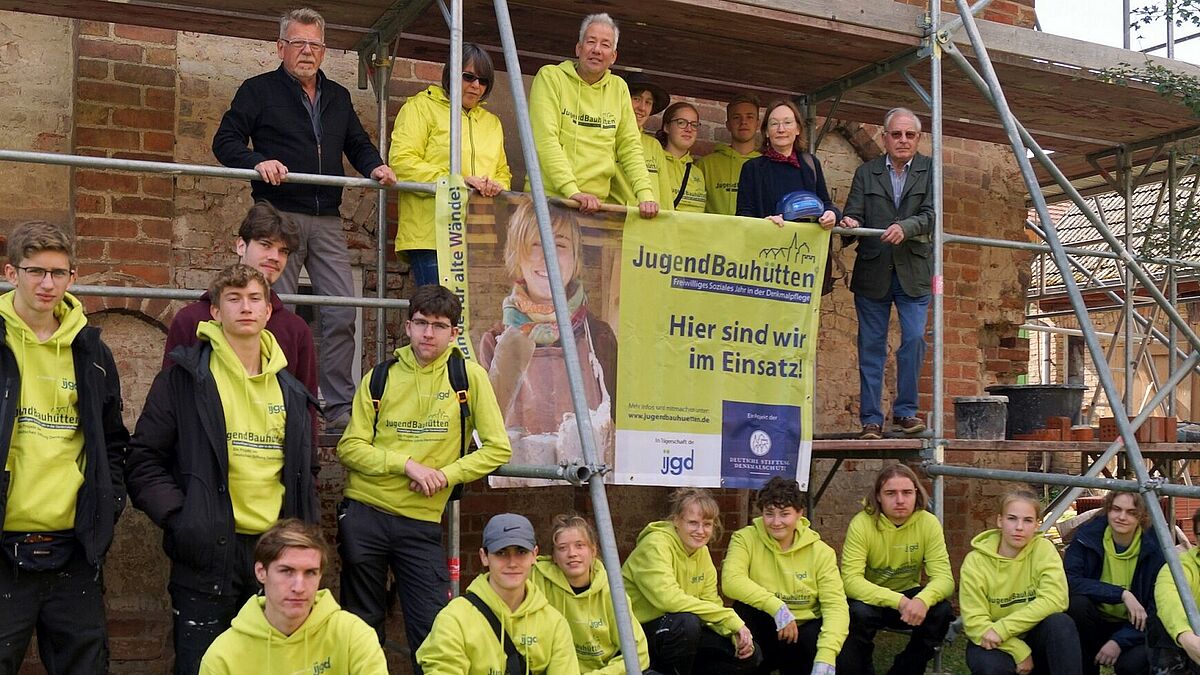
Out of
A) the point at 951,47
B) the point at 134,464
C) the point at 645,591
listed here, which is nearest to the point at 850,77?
the point at 951,47

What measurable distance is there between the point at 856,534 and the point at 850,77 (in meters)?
2.59

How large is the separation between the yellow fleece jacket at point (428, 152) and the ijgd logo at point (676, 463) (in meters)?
1.46

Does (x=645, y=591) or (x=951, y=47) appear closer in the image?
(x=645, y=591)

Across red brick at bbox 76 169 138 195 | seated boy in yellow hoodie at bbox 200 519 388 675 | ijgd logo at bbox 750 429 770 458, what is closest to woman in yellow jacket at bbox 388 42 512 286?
red brick at bbox 76 169 138 195

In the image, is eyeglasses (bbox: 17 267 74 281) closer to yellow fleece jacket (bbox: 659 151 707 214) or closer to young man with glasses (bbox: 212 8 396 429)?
young man with glasses (bbox: 212 8 396 429)

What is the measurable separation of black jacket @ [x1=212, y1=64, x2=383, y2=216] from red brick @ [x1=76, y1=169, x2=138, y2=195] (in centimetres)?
Answer: 79

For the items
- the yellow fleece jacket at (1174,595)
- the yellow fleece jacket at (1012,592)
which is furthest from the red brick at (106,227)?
the yellow fleece jacket at (1174,595)

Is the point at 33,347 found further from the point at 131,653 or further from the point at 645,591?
the point at 645,591

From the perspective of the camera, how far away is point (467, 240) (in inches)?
228

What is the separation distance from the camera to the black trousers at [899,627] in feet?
20.8

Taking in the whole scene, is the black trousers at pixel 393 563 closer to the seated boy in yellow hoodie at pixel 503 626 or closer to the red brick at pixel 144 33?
the seated boy in yellow hoodie at pixel 503 626

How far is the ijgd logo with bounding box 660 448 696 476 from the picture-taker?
621cm

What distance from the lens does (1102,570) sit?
666cm

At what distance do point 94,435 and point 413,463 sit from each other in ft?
3.89
